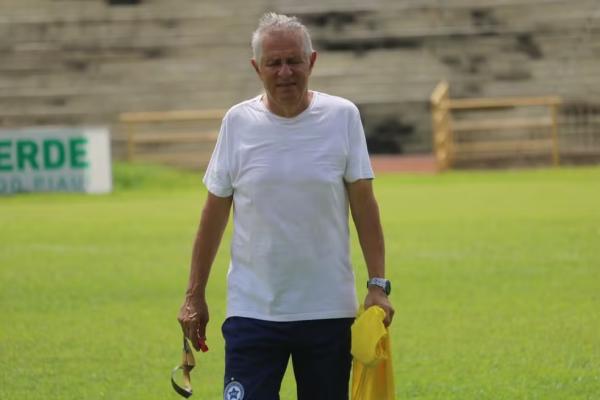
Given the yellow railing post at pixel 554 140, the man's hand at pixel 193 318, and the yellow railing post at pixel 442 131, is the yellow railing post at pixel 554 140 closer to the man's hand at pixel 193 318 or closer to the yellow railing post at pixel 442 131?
the yellow railing post at pixel 442 131

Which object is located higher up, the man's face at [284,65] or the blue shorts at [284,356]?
the man's face at [284,65]

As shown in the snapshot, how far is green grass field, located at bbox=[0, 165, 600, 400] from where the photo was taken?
989 cm

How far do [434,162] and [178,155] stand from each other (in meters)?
5.74

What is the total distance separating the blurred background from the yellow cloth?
1170 inches

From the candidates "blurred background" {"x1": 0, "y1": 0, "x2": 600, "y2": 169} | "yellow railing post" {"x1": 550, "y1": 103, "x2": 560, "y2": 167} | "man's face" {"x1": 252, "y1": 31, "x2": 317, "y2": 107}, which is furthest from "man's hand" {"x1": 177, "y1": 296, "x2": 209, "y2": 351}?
"blurred background" {"x1": 0, "y1": 0, "x2": 600, "y2": 169}

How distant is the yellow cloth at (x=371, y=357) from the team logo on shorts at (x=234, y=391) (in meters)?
0.41

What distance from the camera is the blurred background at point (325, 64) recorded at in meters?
37.2

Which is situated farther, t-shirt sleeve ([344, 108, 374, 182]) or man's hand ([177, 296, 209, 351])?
man's hand ([177, 296, 209, 351])

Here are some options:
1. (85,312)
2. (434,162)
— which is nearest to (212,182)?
(85,312)

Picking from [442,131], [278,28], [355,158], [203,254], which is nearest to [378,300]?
[355,158]

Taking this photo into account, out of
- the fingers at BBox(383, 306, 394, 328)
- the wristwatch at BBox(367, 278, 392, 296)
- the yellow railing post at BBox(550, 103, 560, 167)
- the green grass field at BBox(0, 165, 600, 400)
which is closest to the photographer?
the fingers at BBox(383, 306, 394, 328)

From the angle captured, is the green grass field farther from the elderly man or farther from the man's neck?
the man's neck

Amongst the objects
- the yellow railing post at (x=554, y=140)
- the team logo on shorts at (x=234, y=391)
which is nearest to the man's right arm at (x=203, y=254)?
the team logo on shorts at (x=234, y=391)

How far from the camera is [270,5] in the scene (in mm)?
39344
